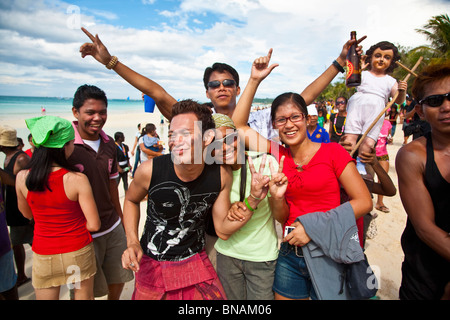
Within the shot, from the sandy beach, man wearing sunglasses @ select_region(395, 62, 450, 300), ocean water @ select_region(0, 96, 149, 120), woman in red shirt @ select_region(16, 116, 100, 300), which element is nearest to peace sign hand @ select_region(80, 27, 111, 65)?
woman in red shirt @ select_region(16, 116, 100, 300)

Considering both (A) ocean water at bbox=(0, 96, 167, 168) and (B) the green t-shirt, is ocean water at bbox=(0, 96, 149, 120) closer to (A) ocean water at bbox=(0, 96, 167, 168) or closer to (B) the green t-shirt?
(A) ocean water at bbox=(0, 96, 167, 168)

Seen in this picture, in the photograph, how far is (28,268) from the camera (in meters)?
3.80

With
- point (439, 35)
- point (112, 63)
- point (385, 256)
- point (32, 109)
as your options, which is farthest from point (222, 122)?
point (32, 109)

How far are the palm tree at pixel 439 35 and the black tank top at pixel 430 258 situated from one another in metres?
16.7

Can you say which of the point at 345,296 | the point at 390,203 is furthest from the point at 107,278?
the point at 390,203

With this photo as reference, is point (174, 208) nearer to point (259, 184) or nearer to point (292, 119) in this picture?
point (259, 184)

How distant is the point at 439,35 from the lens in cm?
1738

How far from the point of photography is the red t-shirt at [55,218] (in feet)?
6.64

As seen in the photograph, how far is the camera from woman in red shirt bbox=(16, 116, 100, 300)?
2.01m

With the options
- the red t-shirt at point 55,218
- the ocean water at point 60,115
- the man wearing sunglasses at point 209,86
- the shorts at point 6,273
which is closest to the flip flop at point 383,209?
the man wearing sunglasses at point 209,86

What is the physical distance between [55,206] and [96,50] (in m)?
1.46

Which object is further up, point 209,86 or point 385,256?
point 209,86

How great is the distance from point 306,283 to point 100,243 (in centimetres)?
210

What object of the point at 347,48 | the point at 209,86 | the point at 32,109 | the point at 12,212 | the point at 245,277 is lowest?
the point at 245,277
